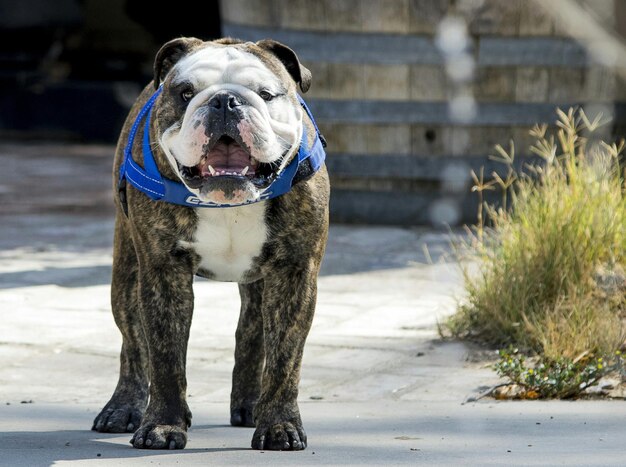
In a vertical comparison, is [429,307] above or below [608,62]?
below

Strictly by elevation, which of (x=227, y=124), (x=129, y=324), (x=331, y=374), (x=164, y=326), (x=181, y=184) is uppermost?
(x=227, y=124)

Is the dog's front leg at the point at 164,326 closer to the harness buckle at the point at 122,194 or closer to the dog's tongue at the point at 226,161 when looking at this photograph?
the harness buckle at the point at 122,194

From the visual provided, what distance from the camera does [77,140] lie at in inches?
580

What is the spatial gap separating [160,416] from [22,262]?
401cm

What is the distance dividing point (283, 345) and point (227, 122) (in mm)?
797

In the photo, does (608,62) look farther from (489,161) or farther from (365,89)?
(365,89)

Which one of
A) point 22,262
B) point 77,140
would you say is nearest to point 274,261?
point 22,262

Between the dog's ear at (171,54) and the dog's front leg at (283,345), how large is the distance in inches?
29.5

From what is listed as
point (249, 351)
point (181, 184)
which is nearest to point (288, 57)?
point (181, 184)

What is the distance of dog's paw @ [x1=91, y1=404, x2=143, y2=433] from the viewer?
450 centimetres

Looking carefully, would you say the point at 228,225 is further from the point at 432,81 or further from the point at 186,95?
the point at 432,81

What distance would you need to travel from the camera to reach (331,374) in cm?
550

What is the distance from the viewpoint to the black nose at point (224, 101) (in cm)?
380

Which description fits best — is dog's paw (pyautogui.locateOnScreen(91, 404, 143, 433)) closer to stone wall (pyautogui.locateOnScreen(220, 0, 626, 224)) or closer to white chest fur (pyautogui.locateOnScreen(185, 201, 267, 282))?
white chest fur (pyautogui.locateOnScreen(185, 201, 267, 282))
